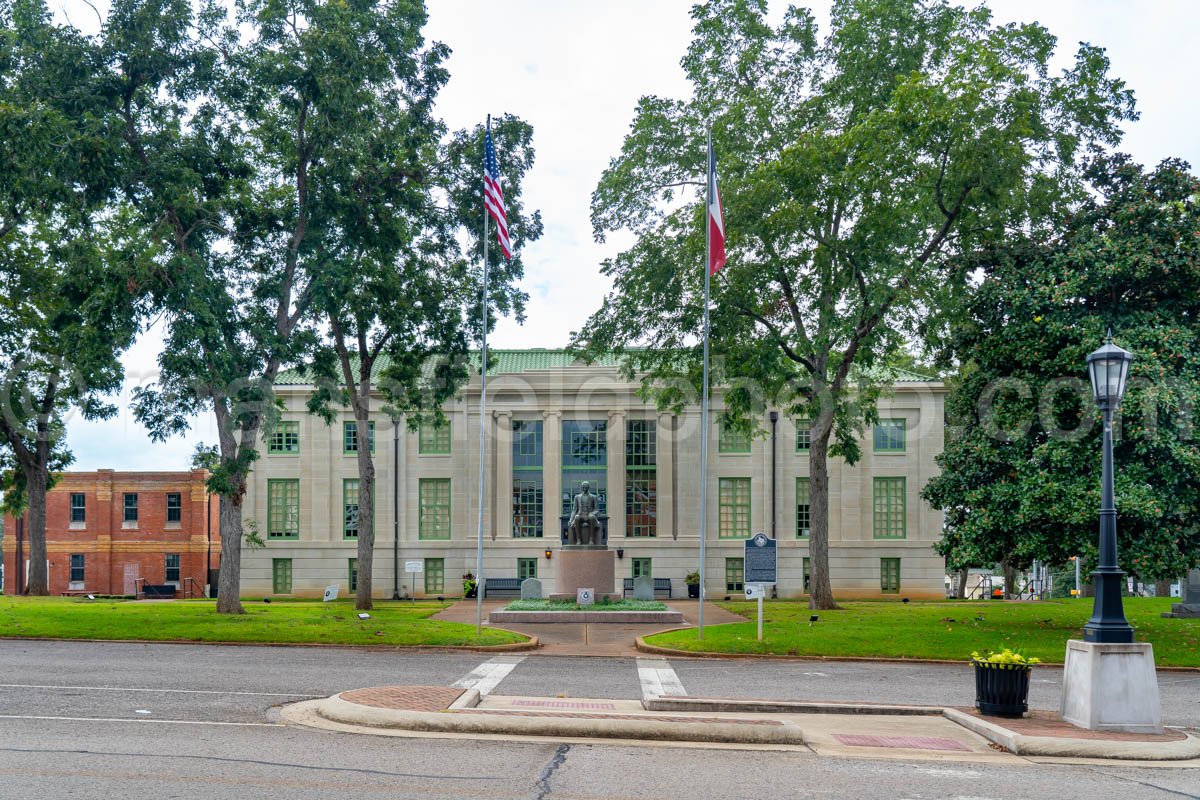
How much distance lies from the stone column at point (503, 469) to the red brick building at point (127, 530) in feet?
58.0

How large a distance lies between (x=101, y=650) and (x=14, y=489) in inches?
1040

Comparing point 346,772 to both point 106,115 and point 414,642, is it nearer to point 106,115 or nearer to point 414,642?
point 414,642

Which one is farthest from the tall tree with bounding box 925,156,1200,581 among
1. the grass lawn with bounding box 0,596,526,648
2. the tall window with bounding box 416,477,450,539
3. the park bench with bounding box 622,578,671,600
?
the tall window with bounding box 416,477,450,539

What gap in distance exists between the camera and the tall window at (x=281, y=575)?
51156 millimetres

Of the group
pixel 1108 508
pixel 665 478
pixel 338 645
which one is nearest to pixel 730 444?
Result: pixel 665 478

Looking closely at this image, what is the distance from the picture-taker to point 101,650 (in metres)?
21.4

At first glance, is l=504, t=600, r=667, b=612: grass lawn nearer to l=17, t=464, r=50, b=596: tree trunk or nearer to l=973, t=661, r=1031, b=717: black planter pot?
l=973, t=661, r=1031, b=717: black planter pot

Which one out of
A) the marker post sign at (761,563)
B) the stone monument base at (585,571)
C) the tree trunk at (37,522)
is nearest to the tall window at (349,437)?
A: the tree trunk at (37,522)

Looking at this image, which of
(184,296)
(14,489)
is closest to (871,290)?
(184,296)

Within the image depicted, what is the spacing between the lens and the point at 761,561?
2273cm

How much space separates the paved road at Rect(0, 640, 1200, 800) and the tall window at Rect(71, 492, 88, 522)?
149ft

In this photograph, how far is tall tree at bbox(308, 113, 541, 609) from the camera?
95.8 ft

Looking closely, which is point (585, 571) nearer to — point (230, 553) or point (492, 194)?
point (230, 553)

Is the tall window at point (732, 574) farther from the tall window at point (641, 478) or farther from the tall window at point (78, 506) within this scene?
the tall window at point (78, 506)
